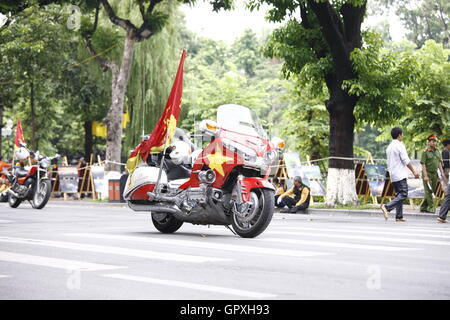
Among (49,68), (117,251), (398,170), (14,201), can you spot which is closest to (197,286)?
(117,251)

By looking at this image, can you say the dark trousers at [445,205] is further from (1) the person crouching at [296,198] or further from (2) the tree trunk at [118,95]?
(2) the tree trunk at [118,95]

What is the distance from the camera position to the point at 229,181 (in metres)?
11.4

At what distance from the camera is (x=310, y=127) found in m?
35.7

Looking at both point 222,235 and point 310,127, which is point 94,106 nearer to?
point 310,127

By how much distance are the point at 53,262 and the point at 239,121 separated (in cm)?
413

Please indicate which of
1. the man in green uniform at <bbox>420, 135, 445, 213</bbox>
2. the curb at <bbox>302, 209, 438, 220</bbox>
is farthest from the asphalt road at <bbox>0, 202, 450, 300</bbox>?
the man in green uniform at <bbox>420, 135, 445, 213</bbox>

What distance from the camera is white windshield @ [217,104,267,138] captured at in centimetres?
1142

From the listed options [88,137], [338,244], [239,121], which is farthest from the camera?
[88,137]

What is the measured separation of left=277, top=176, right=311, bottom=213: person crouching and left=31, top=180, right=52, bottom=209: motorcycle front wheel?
6.20 metres

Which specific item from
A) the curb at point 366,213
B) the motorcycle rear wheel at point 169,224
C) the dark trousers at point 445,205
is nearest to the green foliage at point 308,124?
the curb at point 366,213

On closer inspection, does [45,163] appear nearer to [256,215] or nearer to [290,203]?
[290,203]

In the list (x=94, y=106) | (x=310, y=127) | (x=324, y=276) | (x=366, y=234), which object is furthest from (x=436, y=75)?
(x=324, y=276)

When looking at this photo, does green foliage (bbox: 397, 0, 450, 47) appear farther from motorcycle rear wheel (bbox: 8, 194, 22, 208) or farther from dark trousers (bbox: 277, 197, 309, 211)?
motorcycle rear wheel (bbox: 8, 194, 22, 208)

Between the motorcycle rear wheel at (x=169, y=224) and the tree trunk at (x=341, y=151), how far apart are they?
1060 cm
